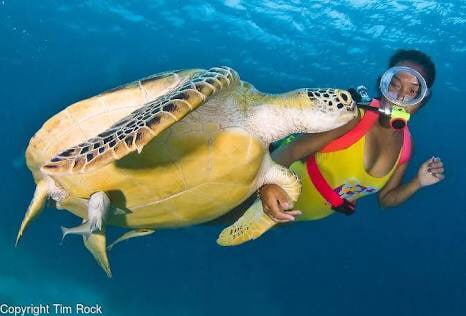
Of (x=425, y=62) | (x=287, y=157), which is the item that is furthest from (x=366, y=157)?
(x=425, y=62)

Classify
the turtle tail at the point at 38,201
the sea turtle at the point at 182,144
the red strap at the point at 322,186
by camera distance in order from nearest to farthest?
the sea turtle at the point at 182,144, the turtle tail at the point at 38,201, the red strap at the point at 322,186

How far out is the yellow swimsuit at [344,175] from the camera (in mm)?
3430

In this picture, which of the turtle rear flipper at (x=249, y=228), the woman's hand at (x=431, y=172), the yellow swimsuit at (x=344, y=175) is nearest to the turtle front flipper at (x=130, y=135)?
the turtle rear flipper at (x=249, y=228)

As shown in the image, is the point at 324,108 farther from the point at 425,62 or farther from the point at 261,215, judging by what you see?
the point at 425,62

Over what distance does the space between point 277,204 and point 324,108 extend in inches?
30.5

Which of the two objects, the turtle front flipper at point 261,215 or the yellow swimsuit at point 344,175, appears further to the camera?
the yellow swimsuit at point 344,175

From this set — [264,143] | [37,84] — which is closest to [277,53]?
[264,143]

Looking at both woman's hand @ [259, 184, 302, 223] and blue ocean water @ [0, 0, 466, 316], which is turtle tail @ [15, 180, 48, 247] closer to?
woman's hand @ [259, 184, 302, 223]

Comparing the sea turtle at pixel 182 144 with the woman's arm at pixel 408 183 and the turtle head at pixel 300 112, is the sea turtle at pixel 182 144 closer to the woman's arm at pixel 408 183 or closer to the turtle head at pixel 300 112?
the turtle head at pixel 300 112

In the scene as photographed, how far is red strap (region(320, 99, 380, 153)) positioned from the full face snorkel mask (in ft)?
0.56

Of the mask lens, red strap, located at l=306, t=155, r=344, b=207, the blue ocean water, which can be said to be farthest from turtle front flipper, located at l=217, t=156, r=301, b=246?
the blue ocean water

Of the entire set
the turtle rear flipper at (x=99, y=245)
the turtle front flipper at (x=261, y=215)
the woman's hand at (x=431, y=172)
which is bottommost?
the turtle rear flipper at (x=99, y=245)

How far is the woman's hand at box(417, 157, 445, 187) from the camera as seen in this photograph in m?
3.32

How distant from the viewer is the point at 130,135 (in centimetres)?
180
